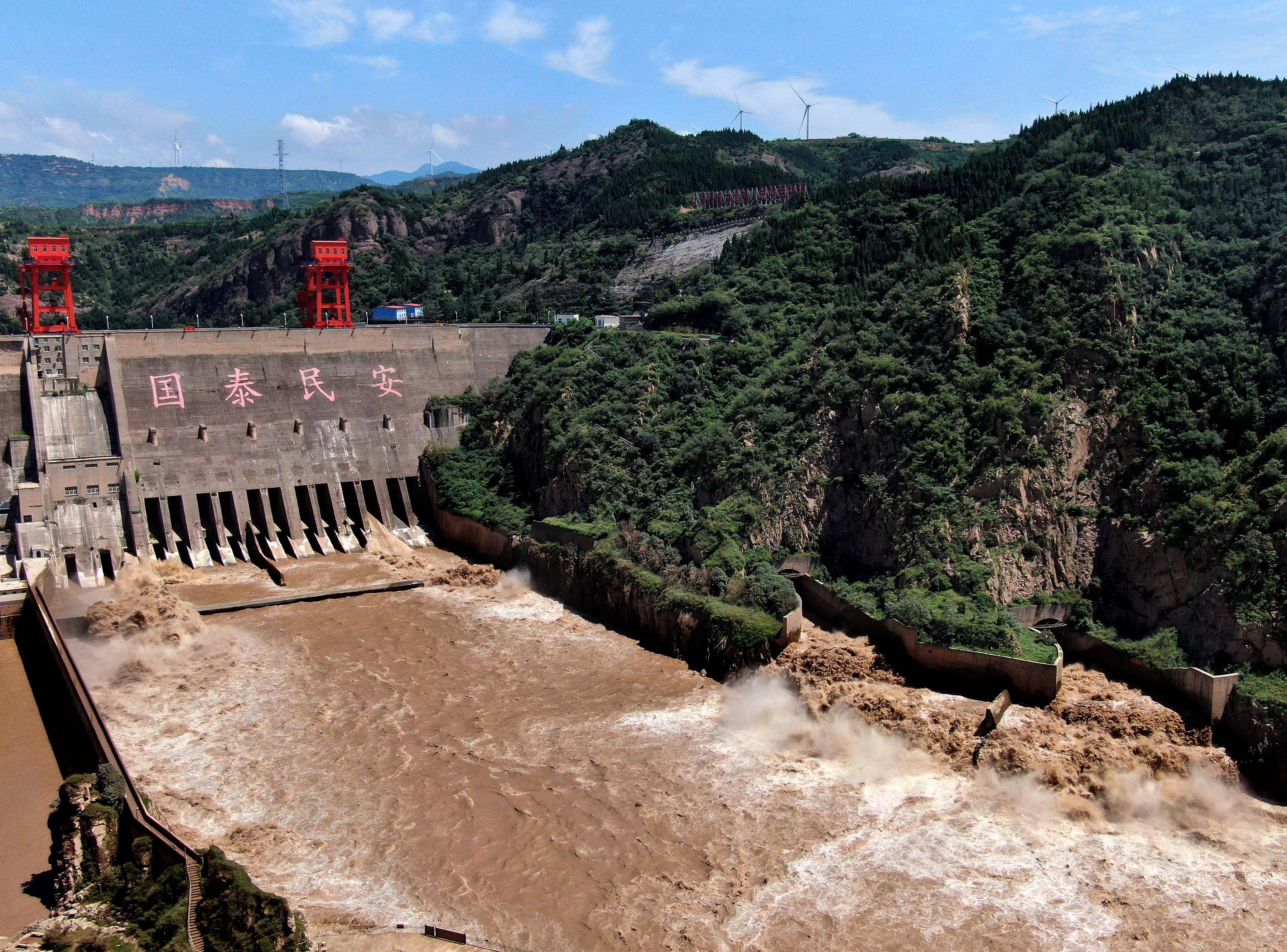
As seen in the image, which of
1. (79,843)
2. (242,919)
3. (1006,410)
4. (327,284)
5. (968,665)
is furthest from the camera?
(327,284)

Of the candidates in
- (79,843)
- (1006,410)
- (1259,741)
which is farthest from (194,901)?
(1006,410)

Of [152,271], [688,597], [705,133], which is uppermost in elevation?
[705,133]

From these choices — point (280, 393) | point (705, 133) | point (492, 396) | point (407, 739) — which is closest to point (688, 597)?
point (407, 739)

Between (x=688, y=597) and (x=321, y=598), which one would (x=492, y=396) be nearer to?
(x=321, y=598)

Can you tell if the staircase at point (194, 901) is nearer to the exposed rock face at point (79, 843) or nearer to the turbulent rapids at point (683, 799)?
the turbulent rapids at point (683, 799)

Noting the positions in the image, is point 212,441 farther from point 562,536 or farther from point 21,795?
point 21,795

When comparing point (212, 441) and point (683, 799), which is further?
point (212, 441)

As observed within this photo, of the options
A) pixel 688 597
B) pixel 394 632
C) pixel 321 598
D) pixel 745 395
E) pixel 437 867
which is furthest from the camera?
pixel 745 395
